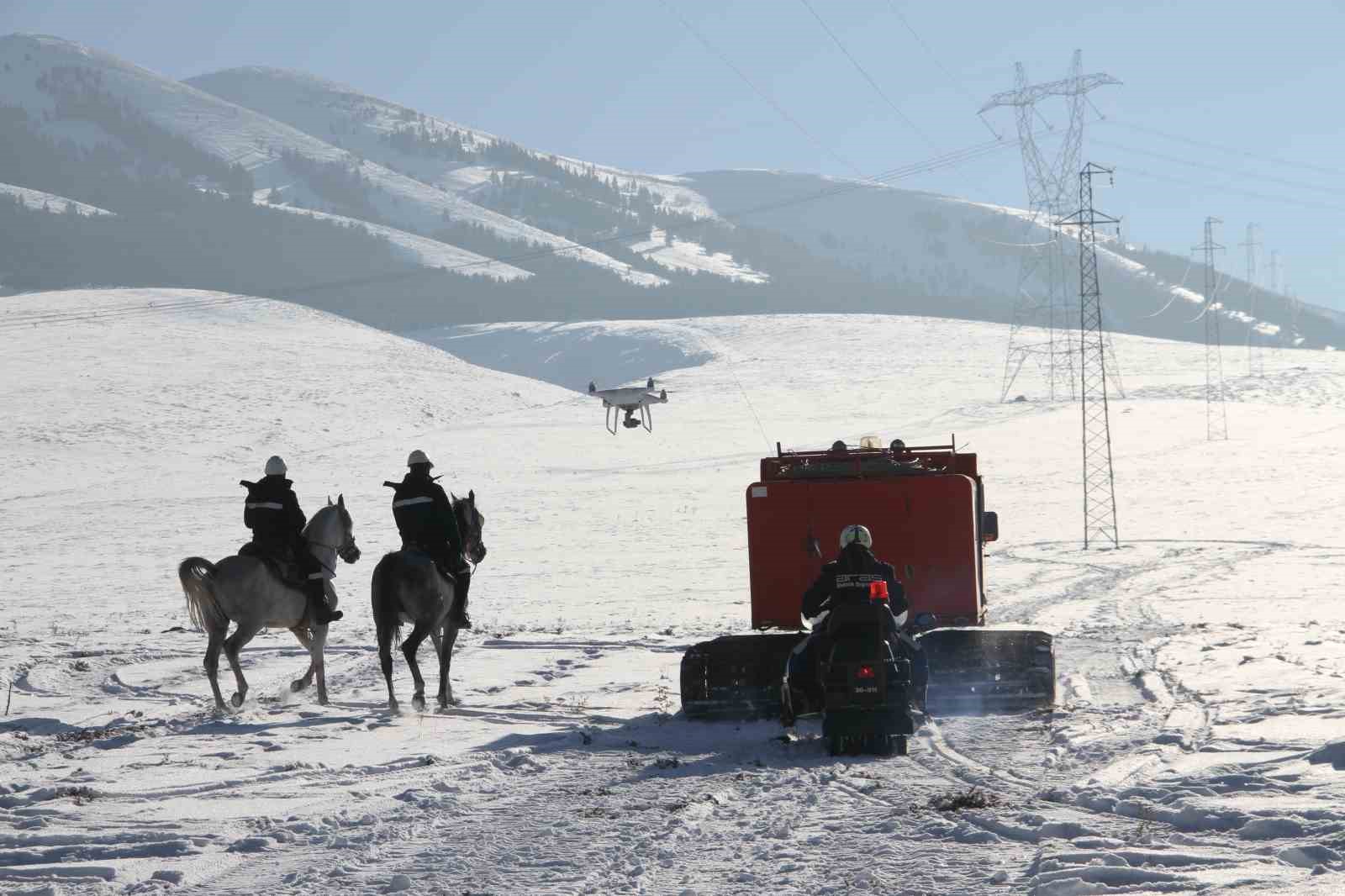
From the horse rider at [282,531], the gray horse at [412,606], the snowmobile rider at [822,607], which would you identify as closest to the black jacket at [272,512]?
the horse rider at [282,531]

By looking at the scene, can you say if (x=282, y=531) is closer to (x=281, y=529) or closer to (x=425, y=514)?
(x=281, y=529)

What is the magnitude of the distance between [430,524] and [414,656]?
148 cm

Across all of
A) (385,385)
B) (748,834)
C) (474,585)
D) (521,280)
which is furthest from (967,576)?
(521,280)

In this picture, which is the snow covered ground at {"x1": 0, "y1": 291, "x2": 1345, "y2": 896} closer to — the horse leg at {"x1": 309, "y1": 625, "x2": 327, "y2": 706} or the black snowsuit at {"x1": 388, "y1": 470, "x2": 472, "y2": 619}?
the horse leg at {"x1": 309, "y1": 625, "x2": 327, "y2": 706}

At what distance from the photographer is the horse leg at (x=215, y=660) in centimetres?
1422

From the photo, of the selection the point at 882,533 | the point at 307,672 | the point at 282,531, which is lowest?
the point at 307,672

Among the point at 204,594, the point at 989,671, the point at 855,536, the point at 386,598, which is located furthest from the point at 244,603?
the point at 989,671

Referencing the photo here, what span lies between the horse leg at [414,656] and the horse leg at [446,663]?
0.70 ft

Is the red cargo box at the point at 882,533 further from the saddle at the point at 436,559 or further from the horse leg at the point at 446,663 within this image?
the horse leg at the point at 446,663

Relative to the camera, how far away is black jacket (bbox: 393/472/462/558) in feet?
49.6

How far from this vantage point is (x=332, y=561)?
16.0m

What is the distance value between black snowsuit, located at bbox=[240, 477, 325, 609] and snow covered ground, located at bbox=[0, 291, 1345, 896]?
1353 mm

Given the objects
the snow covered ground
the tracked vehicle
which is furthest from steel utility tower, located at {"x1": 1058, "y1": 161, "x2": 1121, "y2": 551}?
the tracked vehicle

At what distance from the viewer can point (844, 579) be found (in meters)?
11.9
